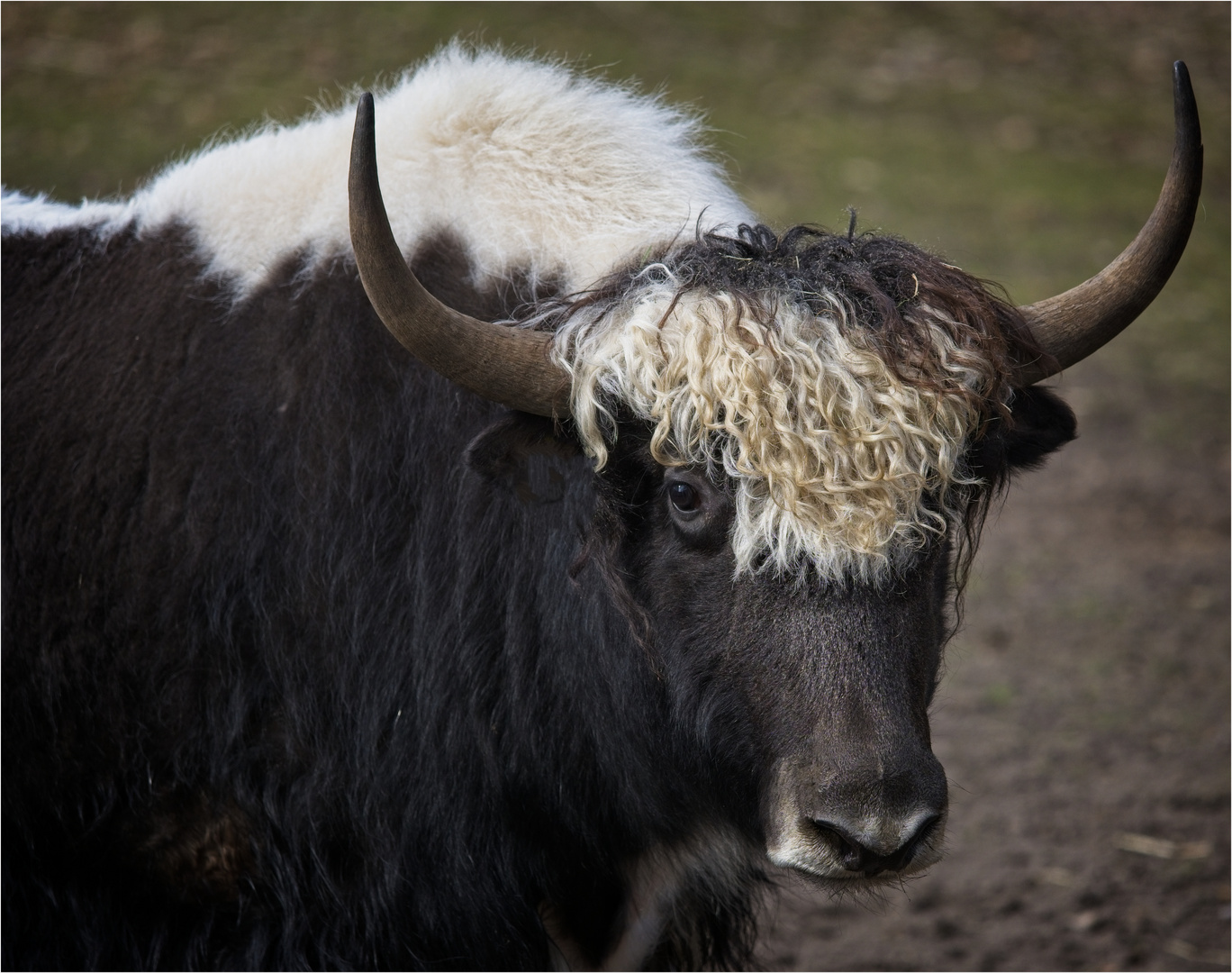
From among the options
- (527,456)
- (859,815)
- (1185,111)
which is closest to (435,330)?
(527,456)

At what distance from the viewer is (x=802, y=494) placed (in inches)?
88.7

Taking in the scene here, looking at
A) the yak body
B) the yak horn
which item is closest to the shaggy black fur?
the yak body

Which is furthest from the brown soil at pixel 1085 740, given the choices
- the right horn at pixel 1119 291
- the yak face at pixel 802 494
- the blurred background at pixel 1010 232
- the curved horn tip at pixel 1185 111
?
the curved horn tip at pixel 1185 111

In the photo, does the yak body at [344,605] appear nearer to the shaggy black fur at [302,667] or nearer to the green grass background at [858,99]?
the shaggy black fur at [302,667]

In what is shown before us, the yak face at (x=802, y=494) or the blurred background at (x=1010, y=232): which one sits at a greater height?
the yak face at (x=802, y=494)

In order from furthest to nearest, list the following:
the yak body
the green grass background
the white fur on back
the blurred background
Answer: the green grass background
the blurred background
the white fur on back
the yak body

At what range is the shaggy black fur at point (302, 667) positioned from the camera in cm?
275

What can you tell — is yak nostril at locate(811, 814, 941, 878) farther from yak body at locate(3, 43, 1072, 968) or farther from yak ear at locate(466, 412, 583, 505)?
yak ear at locate(466, 412, 583, 505)

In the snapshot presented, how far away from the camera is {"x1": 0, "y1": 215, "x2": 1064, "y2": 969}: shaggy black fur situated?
2750 millimetres

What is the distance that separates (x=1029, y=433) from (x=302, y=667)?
1840 mm

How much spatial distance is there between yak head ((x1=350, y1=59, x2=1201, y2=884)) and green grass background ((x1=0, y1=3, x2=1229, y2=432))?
19.8ft

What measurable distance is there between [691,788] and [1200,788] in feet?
10.6

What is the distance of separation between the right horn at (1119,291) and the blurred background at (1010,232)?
32cm

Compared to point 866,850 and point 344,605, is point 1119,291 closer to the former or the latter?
point 866,850
